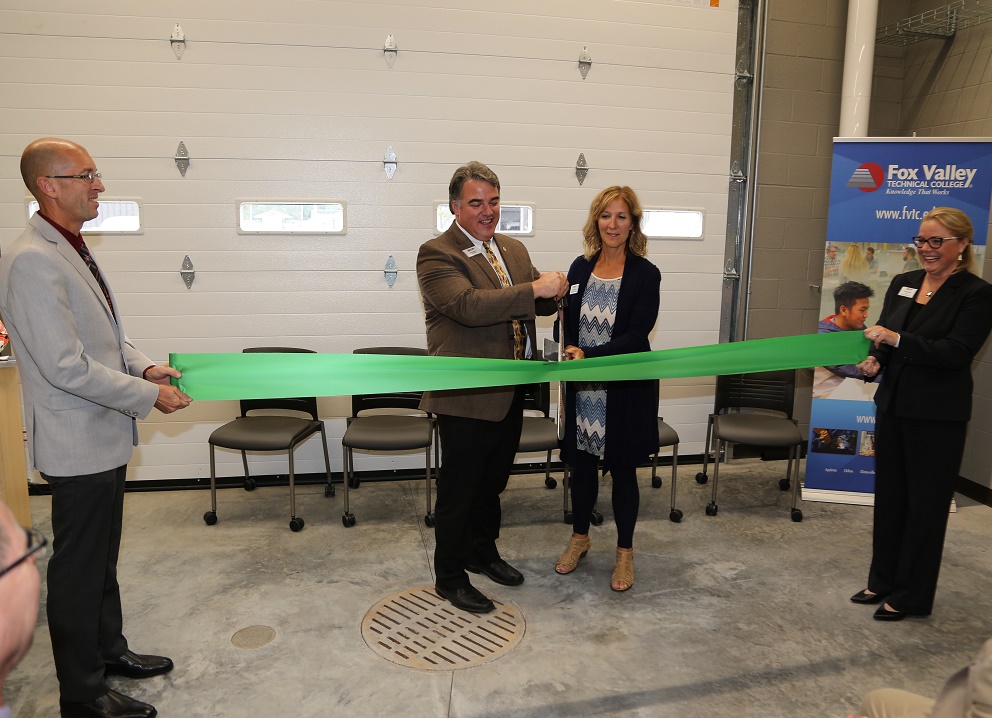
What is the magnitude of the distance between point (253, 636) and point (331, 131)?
3.45 meters

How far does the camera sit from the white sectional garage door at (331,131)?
4.66 meters

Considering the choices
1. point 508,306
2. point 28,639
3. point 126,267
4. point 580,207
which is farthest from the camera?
point 580,207

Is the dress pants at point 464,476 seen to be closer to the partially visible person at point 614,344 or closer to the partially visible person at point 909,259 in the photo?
the partially visible person at point 614,344

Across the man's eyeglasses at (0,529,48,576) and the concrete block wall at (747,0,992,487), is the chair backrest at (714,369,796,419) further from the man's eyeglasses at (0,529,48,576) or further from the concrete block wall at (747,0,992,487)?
the man's eyeglasses at (0,529,48,576)

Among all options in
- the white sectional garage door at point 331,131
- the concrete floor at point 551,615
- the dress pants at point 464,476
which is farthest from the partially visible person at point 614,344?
the white sectional garage door at point 331,131

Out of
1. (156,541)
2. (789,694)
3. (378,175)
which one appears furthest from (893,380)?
(156,541)

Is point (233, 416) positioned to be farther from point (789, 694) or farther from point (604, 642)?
point (789, 694)

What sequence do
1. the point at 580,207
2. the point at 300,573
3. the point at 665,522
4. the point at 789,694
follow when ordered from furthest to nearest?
the point at 580,207
the point at 665,522
the point at 300,573
the point at 789,694

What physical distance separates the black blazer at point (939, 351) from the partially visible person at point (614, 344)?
3.55ft

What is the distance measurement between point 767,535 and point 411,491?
248cm

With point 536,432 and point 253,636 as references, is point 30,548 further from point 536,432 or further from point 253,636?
point 536,432

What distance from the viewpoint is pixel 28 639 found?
944 millimetres

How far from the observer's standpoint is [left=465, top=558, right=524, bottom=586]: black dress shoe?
3.55m

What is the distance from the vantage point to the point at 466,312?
289 centimetres
